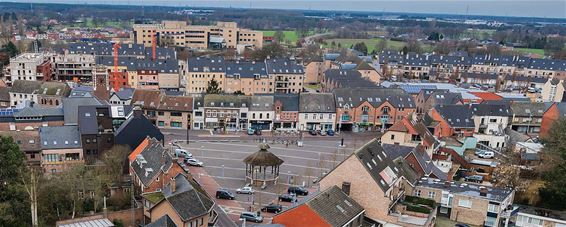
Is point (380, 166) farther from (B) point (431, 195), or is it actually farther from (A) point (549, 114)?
(A) point (549, 114)

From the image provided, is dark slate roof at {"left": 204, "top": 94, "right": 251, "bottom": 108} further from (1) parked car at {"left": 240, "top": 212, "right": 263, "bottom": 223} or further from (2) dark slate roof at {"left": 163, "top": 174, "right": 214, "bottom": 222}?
(2) dark slate roof at {"left": 163, "top": 174, "right": 214, "bottom": 222}

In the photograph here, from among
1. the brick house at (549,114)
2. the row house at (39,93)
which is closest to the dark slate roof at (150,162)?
the row house at (39,93)

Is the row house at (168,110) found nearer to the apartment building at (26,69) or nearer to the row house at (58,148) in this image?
the row house at (58,148)

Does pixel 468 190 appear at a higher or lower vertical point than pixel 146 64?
lower

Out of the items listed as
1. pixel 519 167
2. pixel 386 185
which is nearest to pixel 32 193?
pixel 386 185

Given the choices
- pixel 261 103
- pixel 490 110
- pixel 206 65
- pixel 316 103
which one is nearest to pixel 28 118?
pixel 261 103
